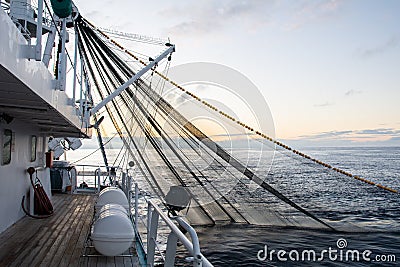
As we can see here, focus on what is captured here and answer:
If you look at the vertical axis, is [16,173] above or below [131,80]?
below

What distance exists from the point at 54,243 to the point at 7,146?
2.43m

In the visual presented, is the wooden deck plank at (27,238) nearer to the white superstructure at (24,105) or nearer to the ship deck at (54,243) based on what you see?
the ship deck at (54,243)

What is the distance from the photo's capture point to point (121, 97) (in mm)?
11719

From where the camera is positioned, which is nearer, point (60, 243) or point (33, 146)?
point (60, 243)

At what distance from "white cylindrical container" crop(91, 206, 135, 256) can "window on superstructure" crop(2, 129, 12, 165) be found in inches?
137

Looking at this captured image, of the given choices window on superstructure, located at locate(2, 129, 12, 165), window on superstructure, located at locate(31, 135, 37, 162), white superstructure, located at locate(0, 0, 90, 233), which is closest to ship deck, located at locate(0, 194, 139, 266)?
white superstructure, located at locate(0, 0, 90, 233)

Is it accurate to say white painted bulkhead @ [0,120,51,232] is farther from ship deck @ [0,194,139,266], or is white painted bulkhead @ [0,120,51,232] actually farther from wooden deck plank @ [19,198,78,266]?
wooden deck plank @ [19,198,78,266]

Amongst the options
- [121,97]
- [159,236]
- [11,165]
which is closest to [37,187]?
[11,165]

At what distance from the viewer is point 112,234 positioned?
5367mm

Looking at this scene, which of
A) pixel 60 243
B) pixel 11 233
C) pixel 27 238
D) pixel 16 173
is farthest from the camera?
pixel 16 173

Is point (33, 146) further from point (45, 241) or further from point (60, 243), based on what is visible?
point (60, 243)

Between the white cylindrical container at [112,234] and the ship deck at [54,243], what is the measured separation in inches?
10.0

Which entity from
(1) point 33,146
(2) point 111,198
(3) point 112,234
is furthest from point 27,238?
(1) point 33,146

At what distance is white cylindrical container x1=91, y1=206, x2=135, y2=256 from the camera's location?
538cm
